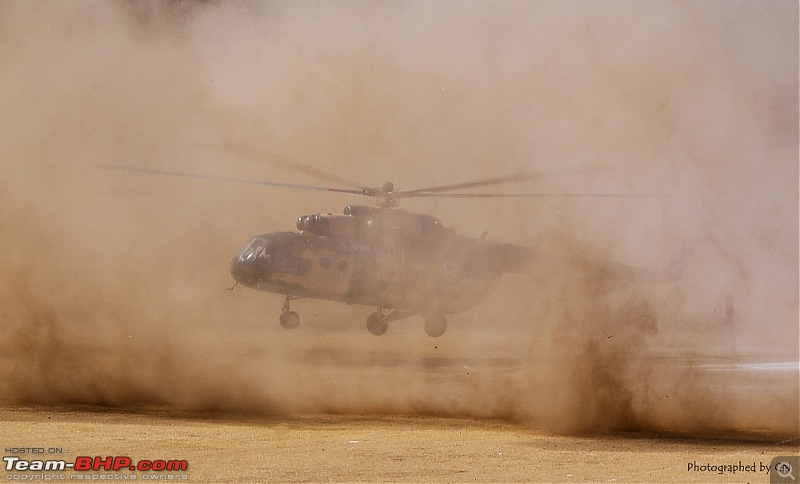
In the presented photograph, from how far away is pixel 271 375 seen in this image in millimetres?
20953

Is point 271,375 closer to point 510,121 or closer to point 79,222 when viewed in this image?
point 79,222

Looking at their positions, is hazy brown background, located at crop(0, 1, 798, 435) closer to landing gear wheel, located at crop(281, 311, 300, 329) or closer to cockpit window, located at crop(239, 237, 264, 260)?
landing gear wheel, located at crop(281, 311, 300, 329)

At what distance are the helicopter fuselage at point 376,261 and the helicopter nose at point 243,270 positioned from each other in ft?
0.07

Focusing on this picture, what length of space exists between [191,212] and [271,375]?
11.5 m

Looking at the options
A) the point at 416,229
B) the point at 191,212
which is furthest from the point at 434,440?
the point at 191,212

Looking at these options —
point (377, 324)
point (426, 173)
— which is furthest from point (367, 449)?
point (426, 173)

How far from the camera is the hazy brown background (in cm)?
1689

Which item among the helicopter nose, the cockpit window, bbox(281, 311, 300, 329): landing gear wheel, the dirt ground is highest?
the cockpit window

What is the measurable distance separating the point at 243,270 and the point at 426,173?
11.0m

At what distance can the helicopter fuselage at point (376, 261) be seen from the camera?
2048cm

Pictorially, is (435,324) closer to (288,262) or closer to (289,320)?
(289,320)

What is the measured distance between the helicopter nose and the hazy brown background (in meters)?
1.92

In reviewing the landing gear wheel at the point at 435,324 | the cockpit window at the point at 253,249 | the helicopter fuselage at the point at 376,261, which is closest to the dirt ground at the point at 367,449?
the helicopter fuselage at the point at 376,261

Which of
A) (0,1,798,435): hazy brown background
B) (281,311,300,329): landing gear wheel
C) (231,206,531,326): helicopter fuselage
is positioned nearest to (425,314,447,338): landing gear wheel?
(231,206,531,326): helicopter fuselage
